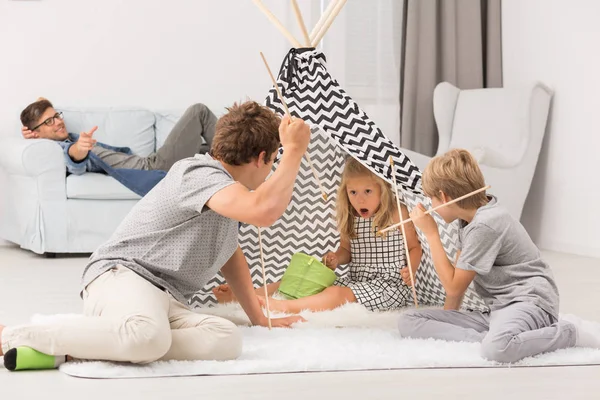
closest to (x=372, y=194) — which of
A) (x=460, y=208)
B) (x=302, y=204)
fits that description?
(x=302, y=204)

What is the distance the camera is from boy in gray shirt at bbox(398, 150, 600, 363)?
2119 mm

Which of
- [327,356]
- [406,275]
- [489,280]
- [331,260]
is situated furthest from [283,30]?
[327,356]

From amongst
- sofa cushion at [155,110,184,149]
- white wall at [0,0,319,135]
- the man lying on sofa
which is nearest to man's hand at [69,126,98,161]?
the man lying on sofa

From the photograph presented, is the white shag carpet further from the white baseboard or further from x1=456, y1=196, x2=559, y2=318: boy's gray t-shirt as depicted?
the white baseboard

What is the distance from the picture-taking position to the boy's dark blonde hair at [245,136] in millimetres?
2176

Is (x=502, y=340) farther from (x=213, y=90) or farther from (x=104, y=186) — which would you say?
(x=213, y=90)

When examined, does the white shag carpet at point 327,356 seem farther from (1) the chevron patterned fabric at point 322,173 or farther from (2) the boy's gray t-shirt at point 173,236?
(1) the chevron patterned fabric at point 322,173

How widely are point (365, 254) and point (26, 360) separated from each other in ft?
4.37

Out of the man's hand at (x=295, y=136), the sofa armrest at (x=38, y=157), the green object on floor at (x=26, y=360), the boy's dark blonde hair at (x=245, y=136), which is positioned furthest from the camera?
the sofa armrest at (x=38, y=157)

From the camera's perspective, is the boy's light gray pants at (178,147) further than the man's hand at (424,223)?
Yes

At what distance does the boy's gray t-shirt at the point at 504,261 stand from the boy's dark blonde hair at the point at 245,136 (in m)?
0.56

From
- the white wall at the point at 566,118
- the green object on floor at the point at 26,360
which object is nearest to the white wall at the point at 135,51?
the white wall at the point at 566,118

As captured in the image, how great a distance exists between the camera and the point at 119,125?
4863mm

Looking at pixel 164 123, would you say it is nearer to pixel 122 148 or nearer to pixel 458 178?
pixel 122 148
